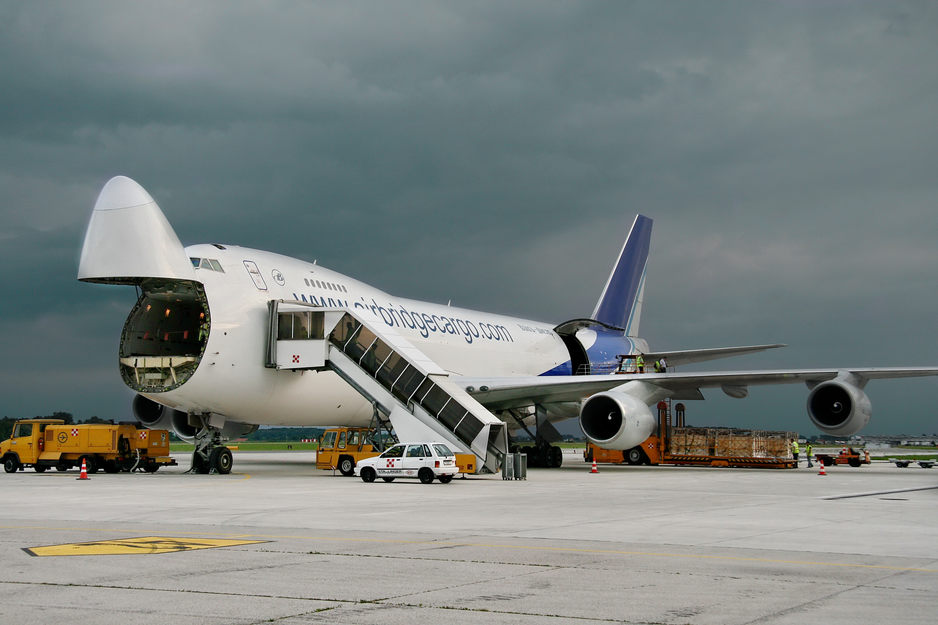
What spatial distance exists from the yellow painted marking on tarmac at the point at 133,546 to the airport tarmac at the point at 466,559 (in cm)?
6

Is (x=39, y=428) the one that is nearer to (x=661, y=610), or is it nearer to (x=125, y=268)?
(x=125, y=268)

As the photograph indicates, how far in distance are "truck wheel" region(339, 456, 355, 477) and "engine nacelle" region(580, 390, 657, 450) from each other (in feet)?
21.3

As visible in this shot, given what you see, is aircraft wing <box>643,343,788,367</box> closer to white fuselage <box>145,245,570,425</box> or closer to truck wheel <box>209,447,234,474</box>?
white fuselage <box>145,245,570,425</box>

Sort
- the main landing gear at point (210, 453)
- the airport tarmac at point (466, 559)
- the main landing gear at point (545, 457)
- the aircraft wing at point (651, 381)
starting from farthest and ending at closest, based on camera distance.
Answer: the main landing gear at point (545, 457), the aircraft wing at point (651, 381), the main landing gear at point (210, 453), the airport tarmac at point (466, 559)

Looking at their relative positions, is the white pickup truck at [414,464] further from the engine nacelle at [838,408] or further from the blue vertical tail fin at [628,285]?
the blue vertical tail fin at [628,285]

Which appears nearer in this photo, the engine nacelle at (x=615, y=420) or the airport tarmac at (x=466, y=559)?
the airport tarmac at (x=466, y=559)

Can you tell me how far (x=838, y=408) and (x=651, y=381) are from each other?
17.1 feet

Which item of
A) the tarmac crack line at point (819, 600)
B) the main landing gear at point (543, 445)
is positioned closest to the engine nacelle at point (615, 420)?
the main landing gear at point (543, 445)

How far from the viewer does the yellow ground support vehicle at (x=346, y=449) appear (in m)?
23.2

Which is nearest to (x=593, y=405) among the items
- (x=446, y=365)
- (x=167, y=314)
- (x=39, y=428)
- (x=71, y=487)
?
(x=446, y=365)

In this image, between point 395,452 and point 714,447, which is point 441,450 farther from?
point 714,447

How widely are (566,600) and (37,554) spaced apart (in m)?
4.95

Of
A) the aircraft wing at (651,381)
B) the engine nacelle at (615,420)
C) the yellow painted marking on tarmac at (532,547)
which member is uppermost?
the aircraft wing at (651,381)

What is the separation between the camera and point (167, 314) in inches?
890
